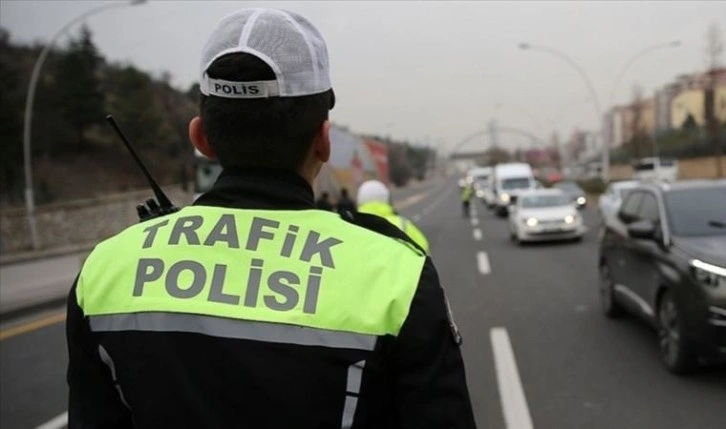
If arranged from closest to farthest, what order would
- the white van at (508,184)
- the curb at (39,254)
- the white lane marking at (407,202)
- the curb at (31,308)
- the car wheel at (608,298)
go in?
the car wheel at (608,298) → the curb at (31,308) → the curb at (39,254) → the white van at (508,184) → the white lane marking at (407,202)

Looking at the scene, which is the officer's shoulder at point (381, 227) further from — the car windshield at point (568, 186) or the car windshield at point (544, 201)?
the car windshield at point (568, 186)

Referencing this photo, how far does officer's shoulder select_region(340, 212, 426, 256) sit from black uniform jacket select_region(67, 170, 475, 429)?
83 millimetres

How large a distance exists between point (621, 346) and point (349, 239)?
664 centimetres

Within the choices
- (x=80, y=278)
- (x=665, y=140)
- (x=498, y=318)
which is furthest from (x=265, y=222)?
(x=665, y=140)

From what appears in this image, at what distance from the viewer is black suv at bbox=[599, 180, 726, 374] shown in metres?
5.69

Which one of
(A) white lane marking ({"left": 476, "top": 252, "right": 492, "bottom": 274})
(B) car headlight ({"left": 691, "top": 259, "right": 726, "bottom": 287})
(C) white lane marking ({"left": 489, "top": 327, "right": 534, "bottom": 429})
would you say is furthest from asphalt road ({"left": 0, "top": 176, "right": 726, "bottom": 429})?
(A) white lane marking ({"left": 476, "top": 252, "right": 492, "bottom": 274})

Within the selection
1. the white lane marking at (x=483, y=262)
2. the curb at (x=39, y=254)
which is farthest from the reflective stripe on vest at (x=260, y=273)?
the curb at (x=39, y=254)

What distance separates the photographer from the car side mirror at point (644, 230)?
22.3 feet

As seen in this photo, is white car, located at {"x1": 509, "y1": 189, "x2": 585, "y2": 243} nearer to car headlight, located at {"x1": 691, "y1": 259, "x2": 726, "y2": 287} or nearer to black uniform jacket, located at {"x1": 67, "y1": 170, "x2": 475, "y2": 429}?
car headlight, located at {"x1": 691, "y1": 259, "x2": 726, "y2": 287}

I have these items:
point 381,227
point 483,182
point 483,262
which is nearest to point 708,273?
point 381,227

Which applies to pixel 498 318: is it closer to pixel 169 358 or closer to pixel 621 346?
pixel 621 346

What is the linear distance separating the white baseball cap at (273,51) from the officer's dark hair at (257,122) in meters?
0.01

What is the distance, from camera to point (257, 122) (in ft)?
4.69

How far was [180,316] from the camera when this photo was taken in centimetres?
134
